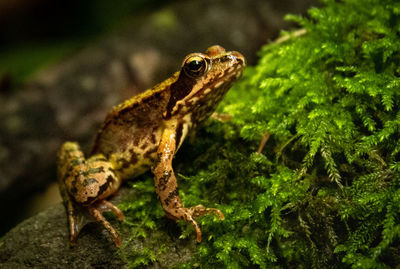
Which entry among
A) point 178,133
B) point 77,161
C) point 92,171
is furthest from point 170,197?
point 77,161

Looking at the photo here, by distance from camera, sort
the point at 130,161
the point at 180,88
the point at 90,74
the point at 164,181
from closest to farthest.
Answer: the point at 164,181 < the point at 180,88 < the point at 130,161 < the point at 90,74

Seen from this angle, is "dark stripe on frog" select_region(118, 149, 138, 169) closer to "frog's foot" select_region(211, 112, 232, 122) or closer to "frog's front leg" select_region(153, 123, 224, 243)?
"frog's front leg" select_region(153, 123, 224, 243)

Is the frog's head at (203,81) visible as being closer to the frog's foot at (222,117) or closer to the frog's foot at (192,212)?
the frog's foot at (222,117)

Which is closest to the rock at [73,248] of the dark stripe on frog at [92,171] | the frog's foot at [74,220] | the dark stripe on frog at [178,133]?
the frog's foot at [74,220]

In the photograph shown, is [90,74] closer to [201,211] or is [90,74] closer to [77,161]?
[77,161]

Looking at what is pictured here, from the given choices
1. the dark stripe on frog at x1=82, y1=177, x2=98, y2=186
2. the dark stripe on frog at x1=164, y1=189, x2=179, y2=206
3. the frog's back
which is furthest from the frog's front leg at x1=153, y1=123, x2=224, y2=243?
the dark stripe on frog at x1=82, y1=177, x2=98, y2=186

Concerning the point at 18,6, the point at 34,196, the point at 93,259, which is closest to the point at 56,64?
the point at 34,196
